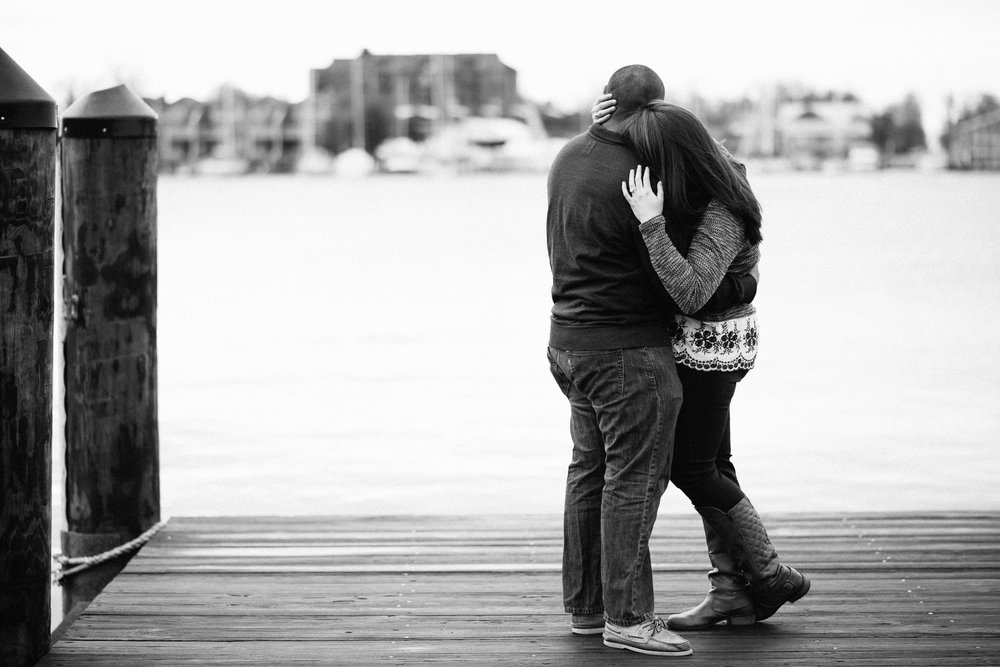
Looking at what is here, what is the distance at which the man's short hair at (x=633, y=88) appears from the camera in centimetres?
352

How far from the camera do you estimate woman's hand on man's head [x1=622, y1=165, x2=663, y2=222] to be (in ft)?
11.3

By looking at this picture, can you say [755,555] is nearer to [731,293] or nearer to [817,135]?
[731,293]

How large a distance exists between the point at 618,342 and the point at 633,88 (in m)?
0.62

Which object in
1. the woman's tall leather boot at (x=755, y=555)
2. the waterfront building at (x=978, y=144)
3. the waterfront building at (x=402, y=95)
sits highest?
the waterfront building at (x=402, y=95)

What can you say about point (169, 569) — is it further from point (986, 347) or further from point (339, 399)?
point (986, 347)

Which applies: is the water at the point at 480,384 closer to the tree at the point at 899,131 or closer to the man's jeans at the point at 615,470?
the man's jeans at the point at 615,470

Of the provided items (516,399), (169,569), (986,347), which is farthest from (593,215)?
(986,347)

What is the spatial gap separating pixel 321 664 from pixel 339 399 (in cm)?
1018

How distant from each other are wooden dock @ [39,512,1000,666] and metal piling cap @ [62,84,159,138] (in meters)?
1.41

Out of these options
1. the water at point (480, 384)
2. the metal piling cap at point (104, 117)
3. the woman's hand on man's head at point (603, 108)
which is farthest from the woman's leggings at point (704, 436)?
the water at point (480, 384)

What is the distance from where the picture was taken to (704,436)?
370cm

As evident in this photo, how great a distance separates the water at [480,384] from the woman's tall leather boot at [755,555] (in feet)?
14.6

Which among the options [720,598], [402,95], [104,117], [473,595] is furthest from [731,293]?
[402,95]

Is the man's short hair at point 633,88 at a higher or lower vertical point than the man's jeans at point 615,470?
higher
